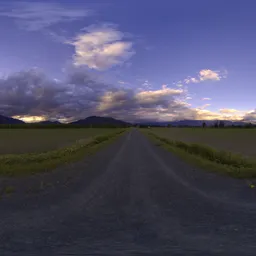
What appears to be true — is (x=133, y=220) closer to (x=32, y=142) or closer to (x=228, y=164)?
(x=228, y=164)

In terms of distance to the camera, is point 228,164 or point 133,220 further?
point 228,164

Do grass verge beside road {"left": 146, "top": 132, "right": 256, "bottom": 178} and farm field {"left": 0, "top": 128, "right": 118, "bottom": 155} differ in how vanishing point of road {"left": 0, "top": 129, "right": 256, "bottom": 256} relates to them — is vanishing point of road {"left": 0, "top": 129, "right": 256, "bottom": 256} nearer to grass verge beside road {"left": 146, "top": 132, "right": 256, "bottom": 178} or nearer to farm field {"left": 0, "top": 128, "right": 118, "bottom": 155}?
grass verge beside road {"left": 146, "top": 132, "right": 256, "bottom": 178}

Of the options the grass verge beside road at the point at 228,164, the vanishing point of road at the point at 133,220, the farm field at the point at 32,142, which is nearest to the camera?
the vanishing point of road at the point at 133,220

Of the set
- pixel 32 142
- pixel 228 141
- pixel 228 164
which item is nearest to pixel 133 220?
pixel 228 164

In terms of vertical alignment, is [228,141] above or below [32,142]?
above

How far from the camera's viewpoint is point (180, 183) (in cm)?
1235

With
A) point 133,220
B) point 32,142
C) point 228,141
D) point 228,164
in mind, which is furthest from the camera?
point 228,141

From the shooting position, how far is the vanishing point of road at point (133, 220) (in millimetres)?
5301

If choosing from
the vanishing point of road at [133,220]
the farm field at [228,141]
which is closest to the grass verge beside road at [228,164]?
the vanishing point of road at [133,220]

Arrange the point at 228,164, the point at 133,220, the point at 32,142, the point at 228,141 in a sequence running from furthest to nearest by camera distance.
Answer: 1. the point at 228,141
2. the point at 32,142
3. the point at 228,164
4. the point at 133,220

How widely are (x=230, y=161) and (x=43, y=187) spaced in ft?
41.3

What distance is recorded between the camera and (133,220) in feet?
23.4

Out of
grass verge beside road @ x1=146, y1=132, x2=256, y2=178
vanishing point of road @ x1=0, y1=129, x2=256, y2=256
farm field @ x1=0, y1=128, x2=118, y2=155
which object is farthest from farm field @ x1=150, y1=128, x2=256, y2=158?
farm field @ x1=0, y1=128, x2=118, y2=155

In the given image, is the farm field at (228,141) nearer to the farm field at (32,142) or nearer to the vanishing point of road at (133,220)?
the vanishing point of road at (133,220)
